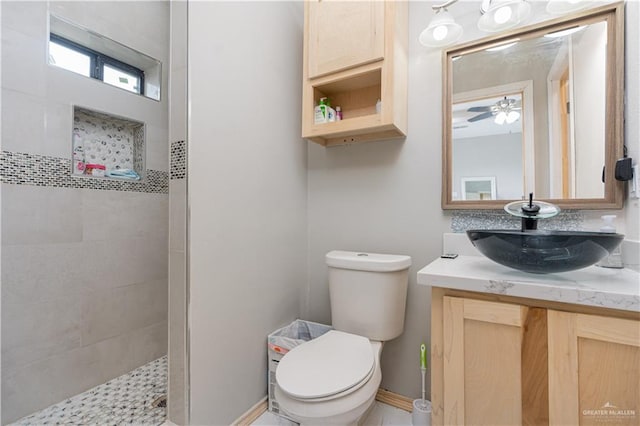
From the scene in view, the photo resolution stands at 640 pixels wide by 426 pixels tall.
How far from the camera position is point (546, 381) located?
2.56ft

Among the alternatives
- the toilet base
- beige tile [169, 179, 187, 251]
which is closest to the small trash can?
the toilet base

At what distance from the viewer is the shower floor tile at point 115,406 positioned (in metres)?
1.38

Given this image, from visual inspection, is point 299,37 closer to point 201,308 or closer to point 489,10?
point 489,10

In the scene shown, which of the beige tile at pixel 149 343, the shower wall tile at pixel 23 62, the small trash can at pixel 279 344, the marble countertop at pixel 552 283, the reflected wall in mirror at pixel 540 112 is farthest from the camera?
the beige tile at pixel 149 343

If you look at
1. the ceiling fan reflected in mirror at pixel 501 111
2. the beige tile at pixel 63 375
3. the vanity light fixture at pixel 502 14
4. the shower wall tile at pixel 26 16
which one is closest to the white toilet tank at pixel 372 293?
the ceiling fan reflected in mirror at pixel 501 111

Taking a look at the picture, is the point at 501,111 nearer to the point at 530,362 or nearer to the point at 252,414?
the point at 530,362

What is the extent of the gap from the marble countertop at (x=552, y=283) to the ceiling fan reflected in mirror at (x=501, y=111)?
2.34 ft

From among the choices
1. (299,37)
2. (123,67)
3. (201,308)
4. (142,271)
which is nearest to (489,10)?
(299,37)

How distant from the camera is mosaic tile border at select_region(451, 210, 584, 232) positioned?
1.19m

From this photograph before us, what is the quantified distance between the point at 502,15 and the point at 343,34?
2.33 ft

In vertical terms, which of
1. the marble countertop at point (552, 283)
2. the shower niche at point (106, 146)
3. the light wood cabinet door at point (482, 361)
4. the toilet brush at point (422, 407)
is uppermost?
the shower niche at point (106, 146)

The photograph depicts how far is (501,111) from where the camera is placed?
4.42ft

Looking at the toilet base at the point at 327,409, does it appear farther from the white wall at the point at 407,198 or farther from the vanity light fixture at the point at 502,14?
the vanity light fixture at the point at 502,14

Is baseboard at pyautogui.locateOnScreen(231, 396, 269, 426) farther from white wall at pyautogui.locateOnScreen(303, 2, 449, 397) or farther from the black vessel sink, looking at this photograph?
the black vessel sink
